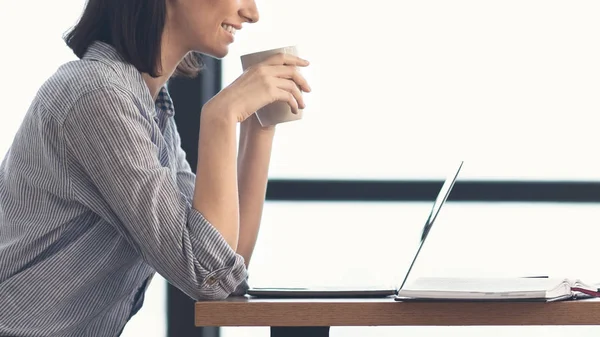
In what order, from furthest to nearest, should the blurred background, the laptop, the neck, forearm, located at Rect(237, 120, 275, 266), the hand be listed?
the blurred background, forearm, located at Rect(237, 120, 275, 266), the neck, the hand, the laptop

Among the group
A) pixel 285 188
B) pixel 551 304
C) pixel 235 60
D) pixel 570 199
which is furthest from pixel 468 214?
pixel 551 304

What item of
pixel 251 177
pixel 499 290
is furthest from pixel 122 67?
pixel 499 290

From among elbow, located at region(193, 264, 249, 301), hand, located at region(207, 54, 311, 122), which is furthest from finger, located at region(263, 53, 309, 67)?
elbow, located at region(193, 264, 249, 301)

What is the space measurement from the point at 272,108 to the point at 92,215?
0.37 meters

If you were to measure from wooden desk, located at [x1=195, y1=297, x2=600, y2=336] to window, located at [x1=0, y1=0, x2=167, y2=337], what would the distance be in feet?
4.54

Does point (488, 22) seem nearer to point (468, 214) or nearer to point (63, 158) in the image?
point (468, 214)

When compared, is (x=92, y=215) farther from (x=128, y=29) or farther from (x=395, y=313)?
(x=395, y=313)

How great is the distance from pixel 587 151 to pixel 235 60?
105 cm

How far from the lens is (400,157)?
7.61 feet

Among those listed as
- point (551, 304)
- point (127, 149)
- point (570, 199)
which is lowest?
point (551, 304)

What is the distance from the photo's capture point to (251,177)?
1.55 metres

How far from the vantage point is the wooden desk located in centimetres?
99

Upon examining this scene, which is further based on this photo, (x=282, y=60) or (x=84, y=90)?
(x=282, y=60)

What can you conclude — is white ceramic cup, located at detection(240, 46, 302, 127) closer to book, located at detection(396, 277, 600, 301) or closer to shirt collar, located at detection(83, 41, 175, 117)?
shirt collar, located at detection(83, 41, 175, 117)
